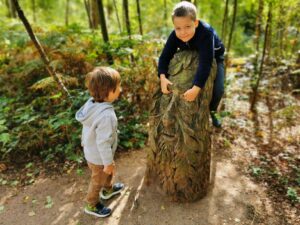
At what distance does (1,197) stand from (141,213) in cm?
204

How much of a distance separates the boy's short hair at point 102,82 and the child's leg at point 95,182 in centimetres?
86

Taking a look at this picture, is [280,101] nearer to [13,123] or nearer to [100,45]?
[100,45]

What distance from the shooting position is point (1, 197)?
380cm

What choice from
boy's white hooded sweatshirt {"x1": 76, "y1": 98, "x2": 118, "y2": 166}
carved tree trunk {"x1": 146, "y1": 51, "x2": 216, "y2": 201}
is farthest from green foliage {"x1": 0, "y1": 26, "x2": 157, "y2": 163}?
boy's white hooded sweatshirt {"x1": 76, "y1": 98, "x2": 118, "y2": 166}

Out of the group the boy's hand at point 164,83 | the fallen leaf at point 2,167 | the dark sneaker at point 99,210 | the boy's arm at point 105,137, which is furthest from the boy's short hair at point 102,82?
the fallen leaf at point 2,167

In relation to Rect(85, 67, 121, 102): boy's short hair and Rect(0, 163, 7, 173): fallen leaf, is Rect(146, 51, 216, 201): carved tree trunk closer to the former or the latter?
Rect(85, 67, 121, 102): boy's short hair

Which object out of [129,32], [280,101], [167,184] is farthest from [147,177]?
[280,101]

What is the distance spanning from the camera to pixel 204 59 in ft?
9.22

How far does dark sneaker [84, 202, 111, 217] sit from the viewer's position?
325 centimetres

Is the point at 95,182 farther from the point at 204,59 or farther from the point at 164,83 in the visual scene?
the point at 204,59

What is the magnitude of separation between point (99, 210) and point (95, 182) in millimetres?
396

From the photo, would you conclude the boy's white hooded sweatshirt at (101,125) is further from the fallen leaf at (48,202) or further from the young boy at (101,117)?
the fallen leaf at (48,202)

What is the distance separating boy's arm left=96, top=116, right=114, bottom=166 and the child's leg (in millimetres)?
364

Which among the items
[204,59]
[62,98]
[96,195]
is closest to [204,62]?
[204,59]
